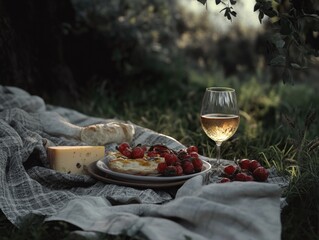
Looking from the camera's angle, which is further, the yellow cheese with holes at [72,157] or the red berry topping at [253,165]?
the yellow cheese with holes at [72,157]

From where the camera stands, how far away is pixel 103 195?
3.15 meters

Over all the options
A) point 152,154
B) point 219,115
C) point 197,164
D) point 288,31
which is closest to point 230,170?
point 197,164

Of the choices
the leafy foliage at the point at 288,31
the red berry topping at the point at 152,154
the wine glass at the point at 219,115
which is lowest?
the red berry topping at the point at 152,154

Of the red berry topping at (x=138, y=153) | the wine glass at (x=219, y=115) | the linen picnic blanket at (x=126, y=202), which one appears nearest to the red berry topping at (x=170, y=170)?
the linen picnic blanket at (x=126, y=202)

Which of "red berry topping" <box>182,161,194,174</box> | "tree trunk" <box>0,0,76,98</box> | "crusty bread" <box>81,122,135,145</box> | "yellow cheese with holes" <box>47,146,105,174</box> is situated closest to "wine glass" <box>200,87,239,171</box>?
"red berry topping" <box>182,161,194,174</box>

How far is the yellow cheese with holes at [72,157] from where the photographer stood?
343 centimetres

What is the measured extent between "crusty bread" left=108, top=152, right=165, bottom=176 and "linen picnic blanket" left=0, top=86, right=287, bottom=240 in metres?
0.10

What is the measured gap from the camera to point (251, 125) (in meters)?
5.47

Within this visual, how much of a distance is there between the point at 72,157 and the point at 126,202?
57cm

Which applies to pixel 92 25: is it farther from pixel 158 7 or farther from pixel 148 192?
pixel 148 192

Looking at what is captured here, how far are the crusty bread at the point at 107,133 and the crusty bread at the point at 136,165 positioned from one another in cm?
61

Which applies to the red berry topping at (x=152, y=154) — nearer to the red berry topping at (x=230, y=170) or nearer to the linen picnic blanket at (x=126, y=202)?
the linen picnic blanket at (x=126, y=202)

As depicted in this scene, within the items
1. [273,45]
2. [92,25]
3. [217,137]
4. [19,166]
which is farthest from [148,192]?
[92,25]

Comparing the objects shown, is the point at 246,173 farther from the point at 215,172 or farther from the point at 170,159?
the point at 170,159
